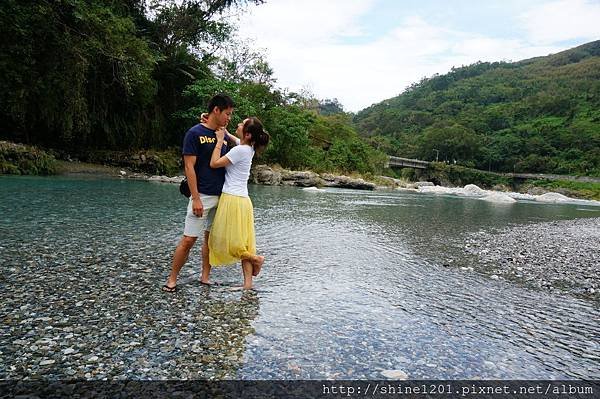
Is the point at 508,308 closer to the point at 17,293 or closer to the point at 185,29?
the point at 17,293

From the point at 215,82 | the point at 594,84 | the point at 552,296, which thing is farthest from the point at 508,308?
the point at 594,84

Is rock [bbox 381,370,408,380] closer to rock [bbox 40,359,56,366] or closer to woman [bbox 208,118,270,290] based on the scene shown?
woman [bbox 208,118,270,290]

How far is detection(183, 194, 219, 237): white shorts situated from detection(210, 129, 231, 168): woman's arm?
45cm

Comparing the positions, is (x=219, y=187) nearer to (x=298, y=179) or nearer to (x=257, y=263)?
(x=257, y=263)

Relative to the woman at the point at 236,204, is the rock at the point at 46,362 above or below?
below

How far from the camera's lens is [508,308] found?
4.97 meters

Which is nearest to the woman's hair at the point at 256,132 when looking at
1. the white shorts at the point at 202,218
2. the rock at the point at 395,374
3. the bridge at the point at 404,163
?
the white shorts at the point at 202,218

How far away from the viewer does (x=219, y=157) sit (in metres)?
4.88

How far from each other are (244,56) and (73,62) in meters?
21.3

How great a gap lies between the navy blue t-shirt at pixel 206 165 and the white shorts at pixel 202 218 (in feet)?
0.30

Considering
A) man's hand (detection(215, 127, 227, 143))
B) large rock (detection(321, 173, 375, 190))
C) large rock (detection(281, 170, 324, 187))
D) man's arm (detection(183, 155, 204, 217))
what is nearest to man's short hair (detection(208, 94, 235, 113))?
man's hand (detection(215, 127, 227, 143))

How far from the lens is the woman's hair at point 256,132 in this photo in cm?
488

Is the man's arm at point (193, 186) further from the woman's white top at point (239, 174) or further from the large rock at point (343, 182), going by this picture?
the large rock at point (343, 182)

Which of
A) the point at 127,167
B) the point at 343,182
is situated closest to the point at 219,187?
the point at 127,167
